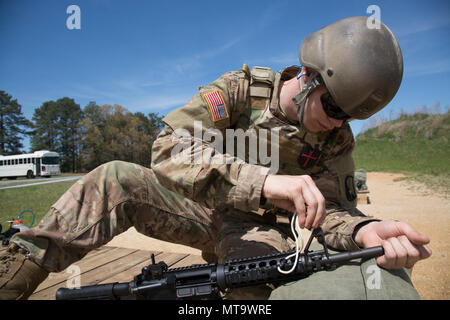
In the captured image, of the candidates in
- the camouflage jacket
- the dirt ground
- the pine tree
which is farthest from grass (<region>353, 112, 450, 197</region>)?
the pine tree

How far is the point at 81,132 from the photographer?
3844 centimetres

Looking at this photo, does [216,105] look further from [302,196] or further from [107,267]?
[107,267]

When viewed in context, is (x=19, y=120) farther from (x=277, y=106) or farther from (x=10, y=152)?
(x=277, y=106)

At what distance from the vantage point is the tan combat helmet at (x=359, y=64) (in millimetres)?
1737

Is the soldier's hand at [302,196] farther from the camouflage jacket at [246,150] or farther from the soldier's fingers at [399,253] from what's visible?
the soldier's fingers at [399,253]

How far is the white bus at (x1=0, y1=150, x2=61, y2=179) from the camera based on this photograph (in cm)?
2447

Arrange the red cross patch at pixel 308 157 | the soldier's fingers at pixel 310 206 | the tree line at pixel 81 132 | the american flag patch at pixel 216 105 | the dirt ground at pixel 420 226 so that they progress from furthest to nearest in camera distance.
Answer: the tree line at pixel 81 132
the dirt ground at pixel 420 226
the red cross patch at pixel 308 157
the american flag patch at pixel 216 105
the soldier's fingers at pixel 310 206

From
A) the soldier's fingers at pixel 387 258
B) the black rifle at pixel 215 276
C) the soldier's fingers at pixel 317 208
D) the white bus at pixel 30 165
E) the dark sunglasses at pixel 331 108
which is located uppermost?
the dark sunglasses at pixel 331 108

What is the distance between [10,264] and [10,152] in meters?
45.6

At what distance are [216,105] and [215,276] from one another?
3.48ft

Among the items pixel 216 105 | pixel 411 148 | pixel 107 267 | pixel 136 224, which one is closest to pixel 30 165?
pixel 107 267

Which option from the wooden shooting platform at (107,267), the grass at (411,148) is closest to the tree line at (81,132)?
the grass at (411,148)
